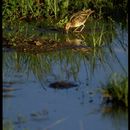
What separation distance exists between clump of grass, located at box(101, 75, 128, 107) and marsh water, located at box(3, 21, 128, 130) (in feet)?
0.39

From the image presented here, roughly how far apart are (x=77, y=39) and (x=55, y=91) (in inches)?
124

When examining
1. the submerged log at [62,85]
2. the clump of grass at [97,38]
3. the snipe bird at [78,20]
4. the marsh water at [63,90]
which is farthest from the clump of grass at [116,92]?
the snipe bird at [78,20]

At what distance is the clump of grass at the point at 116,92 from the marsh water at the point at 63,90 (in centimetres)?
12

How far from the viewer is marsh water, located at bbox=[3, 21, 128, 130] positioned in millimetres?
6729

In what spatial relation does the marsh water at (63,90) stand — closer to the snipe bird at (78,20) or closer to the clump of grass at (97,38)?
the clump of grass at (97,38)

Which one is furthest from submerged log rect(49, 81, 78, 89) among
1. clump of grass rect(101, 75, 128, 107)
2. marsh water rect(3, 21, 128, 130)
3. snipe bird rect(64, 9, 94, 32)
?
snipe bird rect(64, 9, 94, 32)

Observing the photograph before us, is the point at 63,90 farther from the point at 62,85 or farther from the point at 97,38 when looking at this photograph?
the point at 97,38

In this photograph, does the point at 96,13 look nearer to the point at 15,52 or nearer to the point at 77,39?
the point at 77,39

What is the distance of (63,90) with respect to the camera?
7.79 m

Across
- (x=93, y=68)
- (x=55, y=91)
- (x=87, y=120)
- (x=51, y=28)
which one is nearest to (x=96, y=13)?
(x=51, y=28)

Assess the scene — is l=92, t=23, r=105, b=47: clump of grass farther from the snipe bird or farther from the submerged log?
the submerged log

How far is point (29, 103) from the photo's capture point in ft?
24.1

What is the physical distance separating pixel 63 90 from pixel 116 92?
833 millimetres

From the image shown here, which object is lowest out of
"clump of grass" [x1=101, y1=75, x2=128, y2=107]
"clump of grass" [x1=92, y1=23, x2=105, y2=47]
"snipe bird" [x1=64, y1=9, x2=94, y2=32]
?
"clump of grass" [x1=101, y1=75, x2=128, y2=107]
